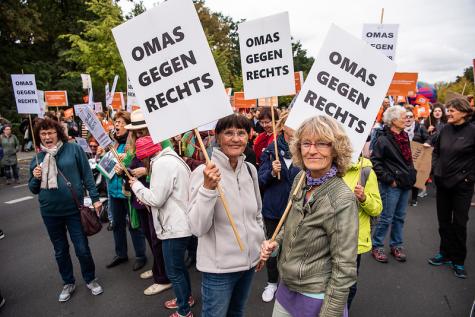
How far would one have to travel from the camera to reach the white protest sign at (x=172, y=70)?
6.57 ft

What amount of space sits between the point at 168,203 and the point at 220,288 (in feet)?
3.48

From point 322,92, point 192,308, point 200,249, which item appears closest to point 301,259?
point 200,249

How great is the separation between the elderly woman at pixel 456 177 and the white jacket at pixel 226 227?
3.03 metres

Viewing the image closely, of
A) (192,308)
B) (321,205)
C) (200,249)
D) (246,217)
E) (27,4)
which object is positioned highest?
(27,4)

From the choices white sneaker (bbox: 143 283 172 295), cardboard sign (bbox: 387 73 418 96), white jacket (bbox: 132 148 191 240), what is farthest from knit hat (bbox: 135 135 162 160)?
cardboard sign (bbox: 387 73 418 96)

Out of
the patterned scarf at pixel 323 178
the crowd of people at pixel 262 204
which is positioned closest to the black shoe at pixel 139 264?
the crowd of people at pixel 262 204

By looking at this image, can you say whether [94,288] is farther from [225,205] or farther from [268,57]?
[268,57]

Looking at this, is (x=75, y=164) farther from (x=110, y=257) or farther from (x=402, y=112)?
(x=402, y=112)

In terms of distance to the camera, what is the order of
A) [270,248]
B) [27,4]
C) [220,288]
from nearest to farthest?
[270,248], [220,288], [27,4]

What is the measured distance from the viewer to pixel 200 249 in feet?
7.44

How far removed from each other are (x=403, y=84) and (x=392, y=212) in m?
3.65

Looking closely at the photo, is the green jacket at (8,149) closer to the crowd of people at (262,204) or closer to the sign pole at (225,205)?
the crowd of people at (262,204)

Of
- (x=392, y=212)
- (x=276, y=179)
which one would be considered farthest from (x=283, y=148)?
(x=392, y=212)

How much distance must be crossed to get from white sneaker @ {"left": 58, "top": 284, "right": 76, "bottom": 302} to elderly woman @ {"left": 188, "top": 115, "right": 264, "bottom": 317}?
2.34m
